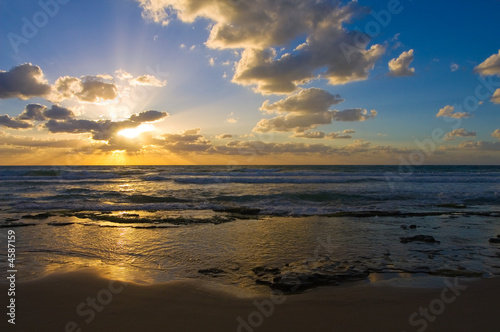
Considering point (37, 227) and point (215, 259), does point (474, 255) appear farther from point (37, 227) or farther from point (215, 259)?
point (37, 227)

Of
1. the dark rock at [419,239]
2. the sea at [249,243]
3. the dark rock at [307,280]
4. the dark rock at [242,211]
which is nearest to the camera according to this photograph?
the dark rock at [307,280]

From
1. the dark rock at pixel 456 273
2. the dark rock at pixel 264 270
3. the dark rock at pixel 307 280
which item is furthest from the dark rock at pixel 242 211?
the dark rock at pixel 456 273

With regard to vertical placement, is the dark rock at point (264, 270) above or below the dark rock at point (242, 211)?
above

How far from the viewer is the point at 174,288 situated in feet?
16.4

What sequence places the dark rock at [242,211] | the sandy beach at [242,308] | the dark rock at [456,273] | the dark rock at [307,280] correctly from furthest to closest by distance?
the dark rock at [242,211]
the dark rock at [456,273]
the dark rock at [307,280]
the sandy beach at [242,308]

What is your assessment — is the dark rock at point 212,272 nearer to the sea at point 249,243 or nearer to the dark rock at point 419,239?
the sea at point 249,243

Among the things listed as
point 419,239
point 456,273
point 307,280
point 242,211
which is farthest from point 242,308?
point 242,211

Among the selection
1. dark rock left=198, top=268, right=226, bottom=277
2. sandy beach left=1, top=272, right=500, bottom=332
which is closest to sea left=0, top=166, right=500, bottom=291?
dark rock left=198, top=268, right=226, bottom=277

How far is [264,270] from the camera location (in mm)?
5930

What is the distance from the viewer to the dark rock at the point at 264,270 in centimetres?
575

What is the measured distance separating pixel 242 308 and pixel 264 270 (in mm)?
1679

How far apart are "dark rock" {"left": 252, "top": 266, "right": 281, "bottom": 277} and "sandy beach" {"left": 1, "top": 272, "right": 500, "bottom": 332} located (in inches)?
40.8

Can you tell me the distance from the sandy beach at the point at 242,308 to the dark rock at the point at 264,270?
104 cm

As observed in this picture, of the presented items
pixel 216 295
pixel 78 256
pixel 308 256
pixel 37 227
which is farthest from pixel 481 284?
pixel 37 227
